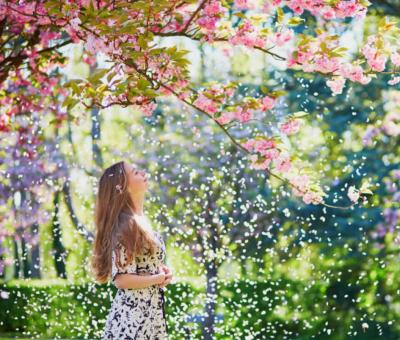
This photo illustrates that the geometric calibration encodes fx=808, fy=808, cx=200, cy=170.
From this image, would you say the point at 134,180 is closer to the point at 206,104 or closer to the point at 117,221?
the point at 117,221

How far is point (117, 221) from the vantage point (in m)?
3.59

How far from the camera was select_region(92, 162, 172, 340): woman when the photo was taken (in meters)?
3.58

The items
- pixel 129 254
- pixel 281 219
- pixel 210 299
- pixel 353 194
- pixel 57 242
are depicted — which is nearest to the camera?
pixel 129 254

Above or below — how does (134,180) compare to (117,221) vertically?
above

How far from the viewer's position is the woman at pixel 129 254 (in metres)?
3.58

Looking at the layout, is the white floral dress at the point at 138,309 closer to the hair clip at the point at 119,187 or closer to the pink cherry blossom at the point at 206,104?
the hair clip at the point at 119,187

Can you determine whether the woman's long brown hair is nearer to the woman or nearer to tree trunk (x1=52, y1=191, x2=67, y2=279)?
the woman

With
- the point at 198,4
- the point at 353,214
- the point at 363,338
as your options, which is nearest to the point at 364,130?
the point at 353,214

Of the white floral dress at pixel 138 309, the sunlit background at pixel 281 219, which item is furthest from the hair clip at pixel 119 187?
the sunlit background at pixel 281 219

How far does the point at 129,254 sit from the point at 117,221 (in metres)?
0.16

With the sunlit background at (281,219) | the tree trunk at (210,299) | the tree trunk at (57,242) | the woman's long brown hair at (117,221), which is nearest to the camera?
the woman's long brown hair at (117,221)

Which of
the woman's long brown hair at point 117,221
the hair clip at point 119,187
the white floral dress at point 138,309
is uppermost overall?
the hair clip at point 119,187

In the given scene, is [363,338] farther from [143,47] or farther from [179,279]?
[143,47]

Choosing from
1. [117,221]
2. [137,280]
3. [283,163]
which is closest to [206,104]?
[283,163]
